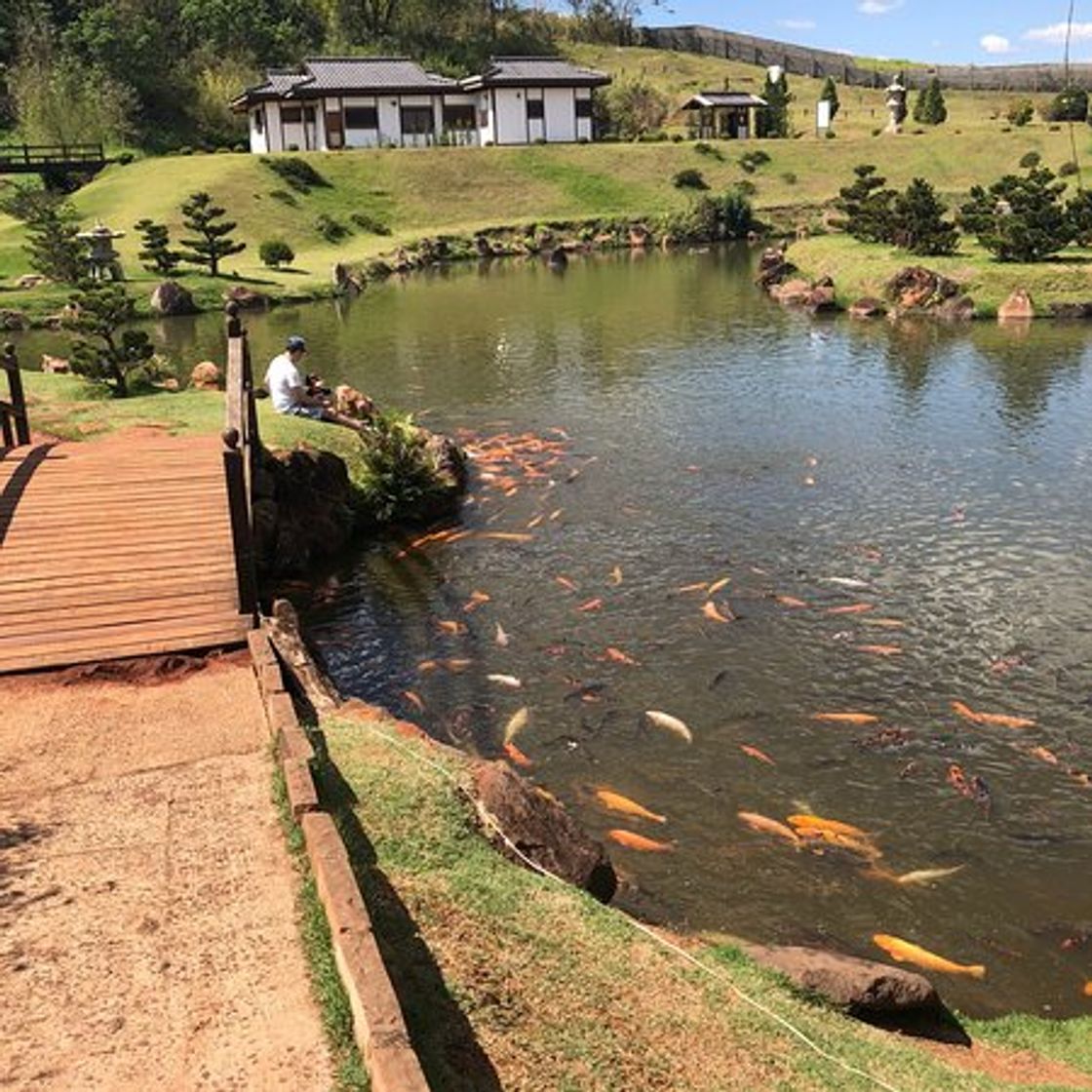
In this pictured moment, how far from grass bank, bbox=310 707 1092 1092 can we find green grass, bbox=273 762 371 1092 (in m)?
0.44

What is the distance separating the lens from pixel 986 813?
1182 centimetres

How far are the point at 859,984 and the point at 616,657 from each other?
7.20m

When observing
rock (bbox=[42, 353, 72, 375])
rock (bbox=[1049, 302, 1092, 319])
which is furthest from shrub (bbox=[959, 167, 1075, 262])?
rock (bbox=[42, 353, 72, 375])

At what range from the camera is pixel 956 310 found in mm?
41594

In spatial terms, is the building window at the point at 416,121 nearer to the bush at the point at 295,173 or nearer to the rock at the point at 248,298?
the bush at the point at 295,173

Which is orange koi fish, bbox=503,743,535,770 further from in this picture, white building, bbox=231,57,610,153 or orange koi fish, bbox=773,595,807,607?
white building, bbox=231,57,610,153

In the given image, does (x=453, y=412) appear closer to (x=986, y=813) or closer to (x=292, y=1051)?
(x=986, y=813)

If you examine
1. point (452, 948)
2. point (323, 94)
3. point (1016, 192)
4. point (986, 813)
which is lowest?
point (986, 813)

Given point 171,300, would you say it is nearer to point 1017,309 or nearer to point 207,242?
point 207,242

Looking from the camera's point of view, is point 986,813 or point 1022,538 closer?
point 986,813

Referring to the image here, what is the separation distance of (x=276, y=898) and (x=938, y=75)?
467 feet

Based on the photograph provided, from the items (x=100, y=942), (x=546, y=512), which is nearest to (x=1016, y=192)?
(x=546, y=512)

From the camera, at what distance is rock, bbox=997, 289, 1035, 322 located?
4106cm

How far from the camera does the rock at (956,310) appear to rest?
41.4 m
